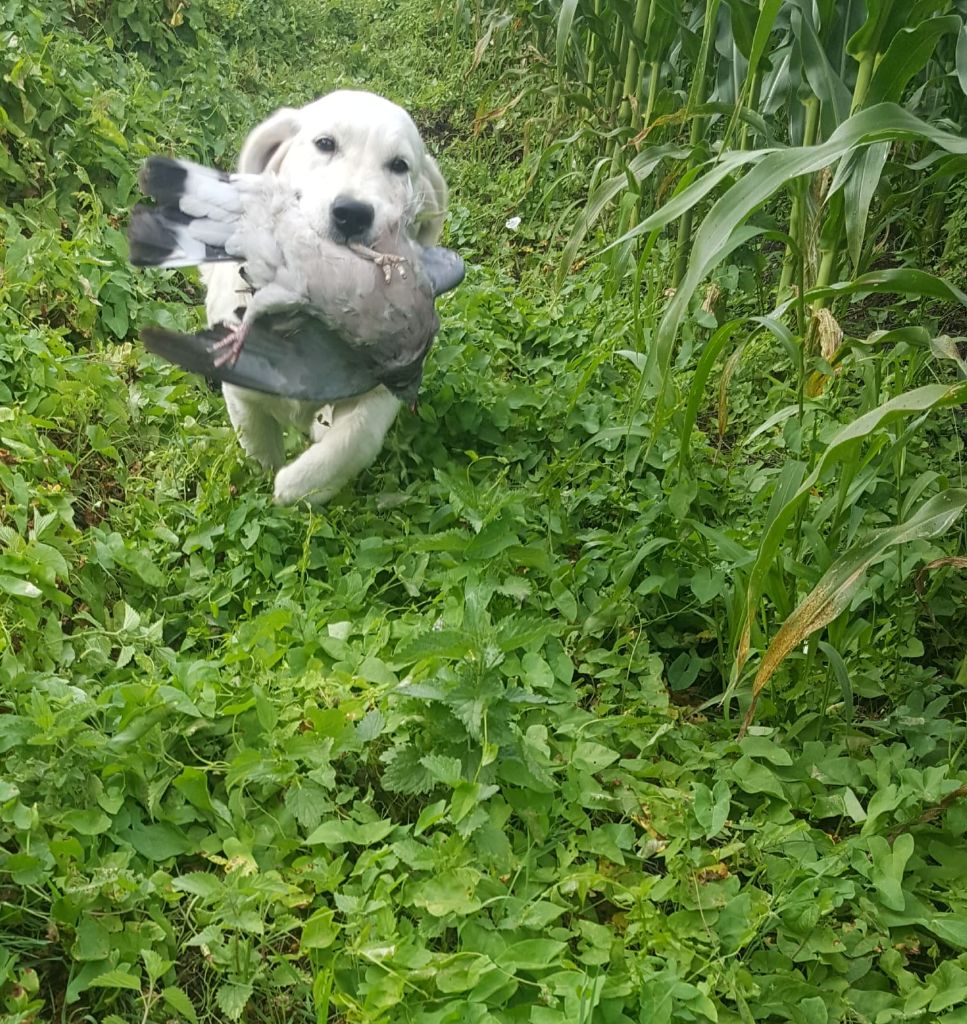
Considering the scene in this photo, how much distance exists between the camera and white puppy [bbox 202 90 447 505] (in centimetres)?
215

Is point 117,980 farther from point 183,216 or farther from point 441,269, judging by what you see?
point 441,269

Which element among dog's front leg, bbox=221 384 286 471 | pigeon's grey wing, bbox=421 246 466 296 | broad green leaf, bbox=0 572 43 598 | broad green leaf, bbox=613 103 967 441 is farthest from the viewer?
dog's front leg, bbox=221 384 286 471

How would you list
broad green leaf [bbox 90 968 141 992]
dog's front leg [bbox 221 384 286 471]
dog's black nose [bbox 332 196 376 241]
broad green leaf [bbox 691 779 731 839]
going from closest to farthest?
broad green leaf [bbox 90 968 141 992] < broad green leaf [bbox 691 779 731 839] < dog's black nose [bbox 332 196 376 241] < dog's front leg [bbox 221 384 286 471]

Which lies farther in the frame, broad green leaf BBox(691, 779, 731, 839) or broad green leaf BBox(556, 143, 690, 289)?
broad green leaf BBox(556, 143, 690, 289)

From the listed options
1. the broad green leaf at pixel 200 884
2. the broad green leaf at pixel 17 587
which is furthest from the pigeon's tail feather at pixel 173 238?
the broad green leaf at pixel 200 884

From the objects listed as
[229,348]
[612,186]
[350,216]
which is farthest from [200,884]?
[612,186]

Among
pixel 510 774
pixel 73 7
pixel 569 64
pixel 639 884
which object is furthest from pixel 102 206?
pixel 639 884

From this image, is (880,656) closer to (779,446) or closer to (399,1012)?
(779,446)

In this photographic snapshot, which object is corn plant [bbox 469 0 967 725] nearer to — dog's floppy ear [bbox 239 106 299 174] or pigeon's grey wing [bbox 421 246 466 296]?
pigeon's grey wing [bbox 421 246 466 296]

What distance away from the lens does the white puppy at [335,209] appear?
2.15m

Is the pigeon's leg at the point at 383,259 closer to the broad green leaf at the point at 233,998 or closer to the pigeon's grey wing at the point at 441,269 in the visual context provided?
the pigeon's grey wing at the point at 441,269

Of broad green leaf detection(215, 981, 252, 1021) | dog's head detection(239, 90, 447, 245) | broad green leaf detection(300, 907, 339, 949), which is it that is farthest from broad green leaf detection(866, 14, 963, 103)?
broad green leaf detection(215, 981, 252, 1021)

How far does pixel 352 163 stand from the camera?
226 cm

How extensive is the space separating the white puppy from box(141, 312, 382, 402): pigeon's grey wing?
87 mm
